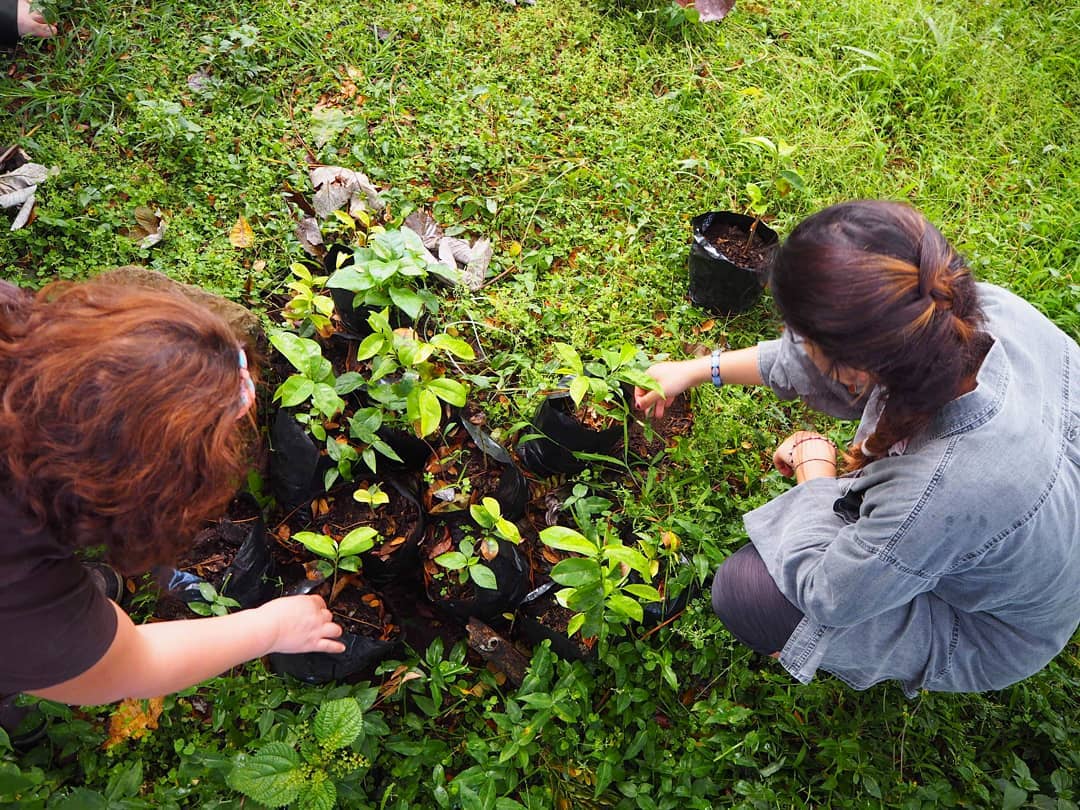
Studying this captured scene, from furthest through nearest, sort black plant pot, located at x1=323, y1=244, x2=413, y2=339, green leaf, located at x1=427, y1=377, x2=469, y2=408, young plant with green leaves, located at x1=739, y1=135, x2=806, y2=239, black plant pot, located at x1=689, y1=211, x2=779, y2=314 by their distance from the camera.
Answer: young plant with green leaves, located at x1=739, y1=135, x2=806, y2=239, black plant pot, located at x1=689, y1=211, x2=779, y2=314, black plant pot, located at x1=323, y1=244, x2=413, y2=339, green leaf, located at x1=427, y1=377, x2=469, y2=408

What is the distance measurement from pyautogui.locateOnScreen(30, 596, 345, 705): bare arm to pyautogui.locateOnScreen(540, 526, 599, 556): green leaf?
21.6 inches

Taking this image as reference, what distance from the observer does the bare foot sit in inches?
110

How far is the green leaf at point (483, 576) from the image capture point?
179cm

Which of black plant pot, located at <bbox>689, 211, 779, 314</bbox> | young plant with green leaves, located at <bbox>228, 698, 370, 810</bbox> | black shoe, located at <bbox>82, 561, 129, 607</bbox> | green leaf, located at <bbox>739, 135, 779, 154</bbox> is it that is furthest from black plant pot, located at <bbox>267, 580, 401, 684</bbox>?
green leaf, located at <bbox>739, 135, 779, 154</bbox>

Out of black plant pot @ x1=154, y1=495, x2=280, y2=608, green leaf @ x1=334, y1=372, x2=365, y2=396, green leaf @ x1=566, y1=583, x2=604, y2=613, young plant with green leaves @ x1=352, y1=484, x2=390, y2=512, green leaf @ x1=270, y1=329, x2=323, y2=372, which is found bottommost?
black plant pot @ x1=154, y1=495, x2=280, y2=608

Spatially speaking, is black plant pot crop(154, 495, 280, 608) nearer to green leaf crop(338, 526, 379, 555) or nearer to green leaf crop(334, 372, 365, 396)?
green leaf crop(338, 526, 379, 555)

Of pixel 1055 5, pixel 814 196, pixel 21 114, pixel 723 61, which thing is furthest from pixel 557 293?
pixel 1055 5

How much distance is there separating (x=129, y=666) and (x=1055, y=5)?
479 cm

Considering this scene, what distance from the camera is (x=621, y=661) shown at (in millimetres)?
1980

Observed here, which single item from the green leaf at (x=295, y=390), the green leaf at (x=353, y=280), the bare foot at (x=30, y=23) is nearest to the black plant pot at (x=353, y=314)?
the green leaf at (x=353, y=280)

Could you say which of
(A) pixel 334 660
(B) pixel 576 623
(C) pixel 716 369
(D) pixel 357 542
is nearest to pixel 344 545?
(D) pixel 357 542

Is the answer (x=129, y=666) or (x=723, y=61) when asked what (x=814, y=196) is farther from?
(x=129, y=666)

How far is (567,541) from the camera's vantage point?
1748 mm

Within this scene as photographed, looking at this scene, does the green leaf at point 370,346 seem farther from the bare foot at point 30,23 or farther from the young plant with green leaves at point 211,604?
the bare foot at point 30,23
